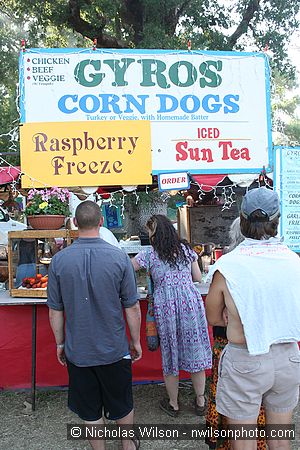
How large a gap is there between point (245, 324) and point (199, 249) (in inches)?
142

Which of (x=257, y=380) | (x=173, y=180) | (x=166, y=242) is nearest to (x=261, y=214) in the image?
(x=257, y=380)

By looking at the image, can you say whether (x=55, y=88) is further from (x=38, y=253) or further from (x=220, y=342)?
(x=220, y=342)

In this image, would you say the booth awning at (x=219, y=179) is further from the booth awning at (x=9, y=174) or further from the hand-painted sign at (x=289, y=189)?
the booth awning at (x=9, y=174)

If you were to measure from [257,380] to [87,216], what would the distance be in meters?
1.30

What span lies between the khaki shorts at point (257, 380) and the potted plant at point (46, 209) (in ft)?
7.69

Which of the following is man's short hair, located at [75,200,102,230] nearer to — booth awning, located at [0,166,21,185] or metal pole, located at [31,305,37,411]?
A: metal pole, located at [31,305,37,411]

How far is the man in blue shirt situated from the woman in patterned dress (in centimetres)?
80

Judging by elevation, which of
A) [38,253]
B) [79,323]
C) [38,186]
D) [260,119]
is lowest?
[79,323]

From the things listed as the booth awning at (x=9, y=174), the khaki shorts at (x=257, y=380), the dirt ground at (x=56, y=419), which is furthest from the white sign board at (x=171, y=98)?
the khaki shorts at (x=257, y=380)

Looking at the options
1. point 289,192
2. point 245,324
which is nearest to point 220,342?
point 245,324

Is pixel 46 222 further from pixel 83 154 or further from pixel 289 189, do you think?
pixel 289 189

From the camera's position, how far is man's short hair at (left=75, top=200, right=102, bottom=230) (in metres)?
2.59

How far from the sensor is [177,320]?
3490mm

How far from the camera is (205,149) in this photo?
4.26 metres
